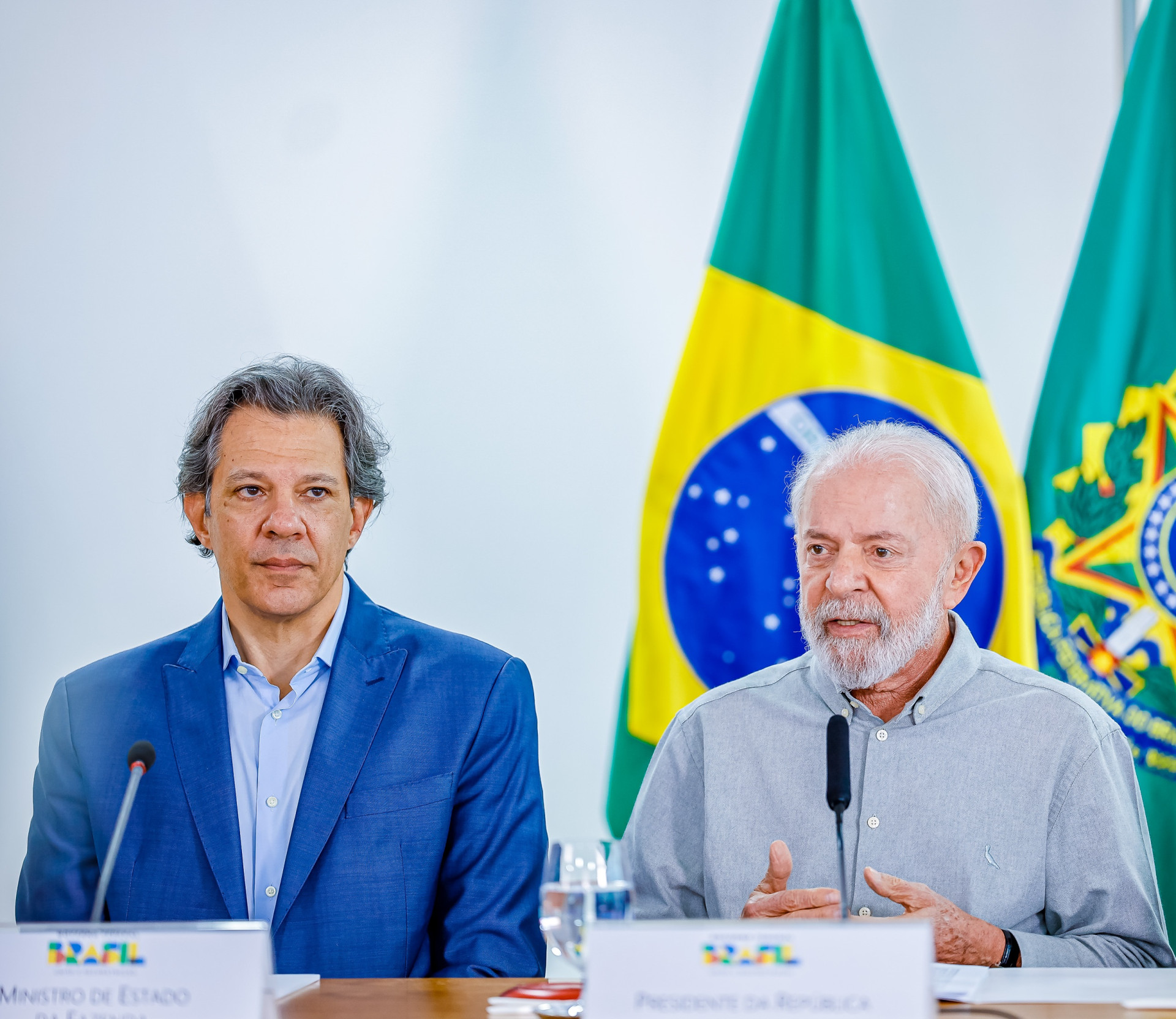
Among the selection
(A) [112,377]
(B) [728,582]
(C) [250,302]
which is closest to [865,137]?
(B) [728,582]

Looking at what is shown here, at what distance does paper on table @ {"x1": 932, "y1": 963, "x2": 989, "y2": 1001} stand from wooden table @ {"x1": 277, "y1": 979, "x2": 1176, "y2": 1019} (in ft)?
0.12

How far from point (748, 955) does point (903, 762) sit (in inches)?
41.3

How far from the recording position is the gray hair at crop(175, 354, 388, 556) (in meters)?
2.41

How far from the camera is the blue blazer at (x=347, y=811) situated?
2.10 meters

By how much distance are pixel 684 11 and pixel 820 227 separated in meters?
0.71

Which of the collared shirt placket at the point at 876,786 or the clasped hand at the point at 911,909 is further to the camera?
the collared shirt placket at the point at 876,786

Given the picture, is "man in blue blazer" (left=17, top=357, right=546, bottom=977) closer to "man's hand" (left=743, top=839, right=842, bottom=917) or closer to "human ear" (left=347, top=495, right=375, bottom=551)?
"human ear" (left=347, top=495, right=375, bottom=551)

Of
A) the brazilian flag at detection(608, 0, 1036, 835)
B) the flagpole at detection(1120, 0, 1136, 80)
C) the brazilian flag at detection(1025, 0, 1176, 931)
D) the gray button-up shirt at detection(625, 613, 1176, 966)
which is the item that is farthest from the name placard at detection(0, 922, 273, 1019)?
the flagpole at detection(1120, 0, 1136, 80)

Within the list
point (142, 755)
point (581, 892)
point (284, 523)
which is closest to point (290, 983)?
point (142, 755)

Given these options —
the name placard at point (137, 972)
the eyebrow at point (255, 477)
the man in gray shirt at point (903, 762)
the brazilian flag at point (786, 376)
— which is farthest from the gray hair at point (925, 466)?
the name placard at point (137, 972)

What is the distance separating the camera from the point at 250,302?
120 inches

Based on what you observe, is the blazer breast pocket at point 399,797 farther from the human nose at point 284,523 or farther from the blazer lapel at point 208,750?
the human nose at point 284,523

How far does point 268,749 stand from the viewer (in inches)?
88.4

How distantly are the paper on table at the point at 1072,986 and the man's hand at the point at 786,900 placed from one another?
24 centimetres
